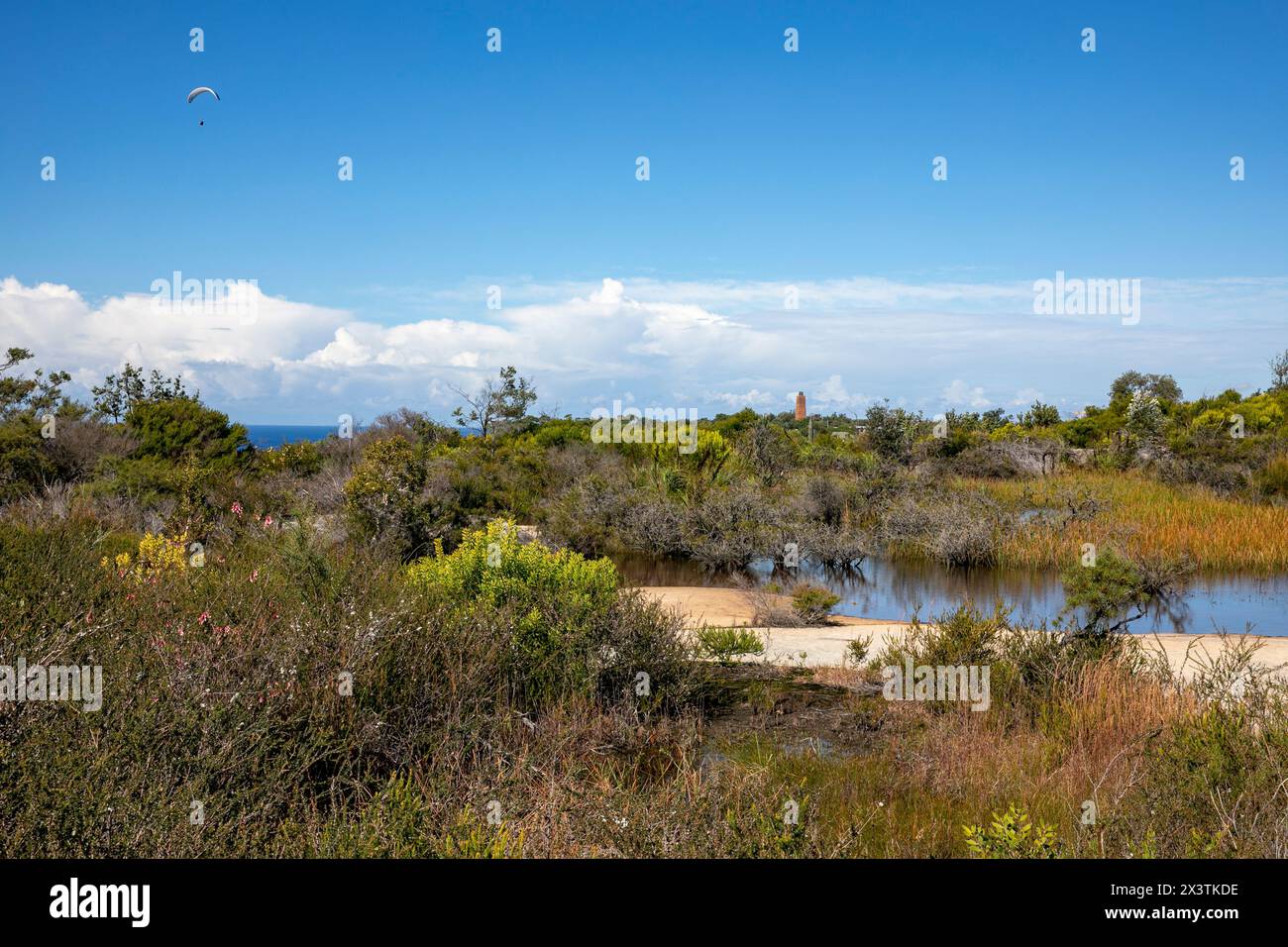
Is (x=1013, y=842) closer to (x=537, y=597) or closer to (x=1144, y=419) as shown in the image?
(x=537, y=597)

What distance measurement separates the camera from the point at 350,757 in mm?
5363

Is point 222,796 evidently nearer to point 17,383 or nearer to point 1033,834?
point 1033,834

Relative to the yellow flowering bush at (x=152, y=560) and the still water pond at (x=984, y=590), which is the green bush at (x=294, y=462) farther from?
the yellow flowering bush at (x=152, y=560)

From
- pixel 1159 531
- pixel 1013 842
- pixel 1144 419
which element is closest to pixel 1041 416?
pixel 1144 419

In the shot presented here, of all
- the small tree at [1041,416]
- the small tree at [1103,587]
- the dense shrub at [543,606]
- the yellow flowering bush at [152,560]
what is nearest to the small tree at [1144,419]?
the small tree at [1041,416]

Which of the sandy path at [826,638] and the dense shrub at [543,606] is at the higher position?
the dense shrub at [543,606]

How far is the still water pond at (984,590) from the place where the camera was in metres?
14.6

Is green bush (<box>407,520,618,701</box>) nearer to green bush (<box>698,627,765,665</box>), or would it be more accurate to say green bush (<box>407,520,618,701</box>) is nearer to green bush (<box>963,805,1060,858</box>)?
green bush (<box>698,627,765,665</box>)

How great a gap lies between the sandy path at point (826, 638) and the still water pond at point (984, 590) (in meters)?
1.02

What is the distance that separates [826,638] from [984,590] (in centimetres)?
672

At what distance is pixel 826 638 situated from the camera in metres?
11.6

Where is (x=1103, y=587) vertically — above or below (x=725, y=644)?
above
